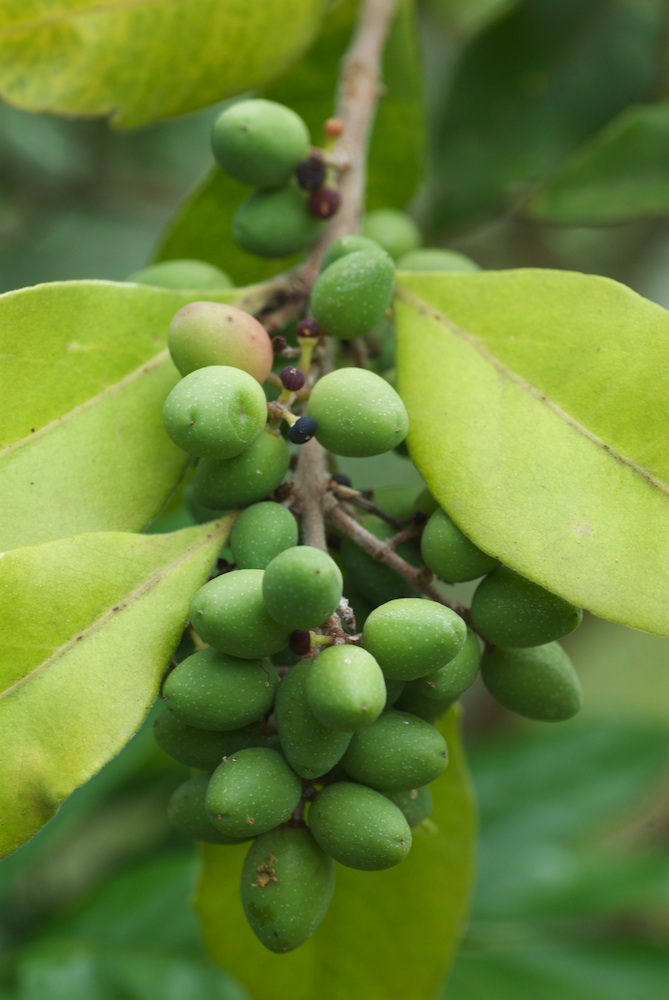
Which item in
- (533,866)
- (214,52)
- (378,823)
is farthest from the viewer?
(533,866)

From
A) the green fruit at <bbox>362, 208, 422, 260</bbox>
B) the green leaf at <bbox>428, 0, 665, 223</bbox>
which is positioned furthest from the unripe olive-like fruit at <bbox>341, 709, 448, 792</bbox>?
the green leaf at <bbox>428, 0, 665, 223</bbox>

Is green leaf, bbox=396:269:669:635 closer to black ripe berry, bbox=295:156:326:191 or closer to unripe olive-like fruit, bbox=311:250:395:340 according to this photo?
unripe olive-like fruit, bbox=311:250:395:340

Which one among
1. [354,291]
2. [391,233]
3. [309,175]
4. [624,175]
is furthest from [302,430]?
[624,175]

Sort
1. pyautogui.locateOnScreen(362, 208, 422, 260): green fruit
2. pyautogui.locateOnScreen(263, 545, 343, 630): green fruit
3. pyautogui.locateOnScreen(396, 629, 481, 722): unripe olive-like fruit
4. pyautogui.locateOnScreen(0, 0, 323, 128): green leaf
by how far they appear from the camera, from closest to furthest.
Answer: pyautogui.locateOnScreen(263, 545, 343, 630): green fruit, pyautogui.locateOnScreen(396, 629, 481, 722): unripe olive-like fruit, pyautogui.locateOnScreen(0, 0, 323, 128): green leaf, pyautogui.locateOnScreen(362, 208, 422, 260): green fruit

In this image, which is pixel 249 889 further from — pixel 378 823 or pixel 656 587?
pixel 656 587

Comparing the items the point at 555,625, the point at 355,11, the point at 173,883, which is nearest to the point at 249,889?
the point at 555,625

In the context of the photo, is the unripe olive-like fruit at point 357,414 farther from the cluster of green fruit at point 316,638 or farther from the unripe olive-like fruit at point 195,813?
the unripe olive-like fruit at point 195,813

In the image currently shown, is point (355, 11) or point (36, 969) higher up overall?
point (355, 11)
